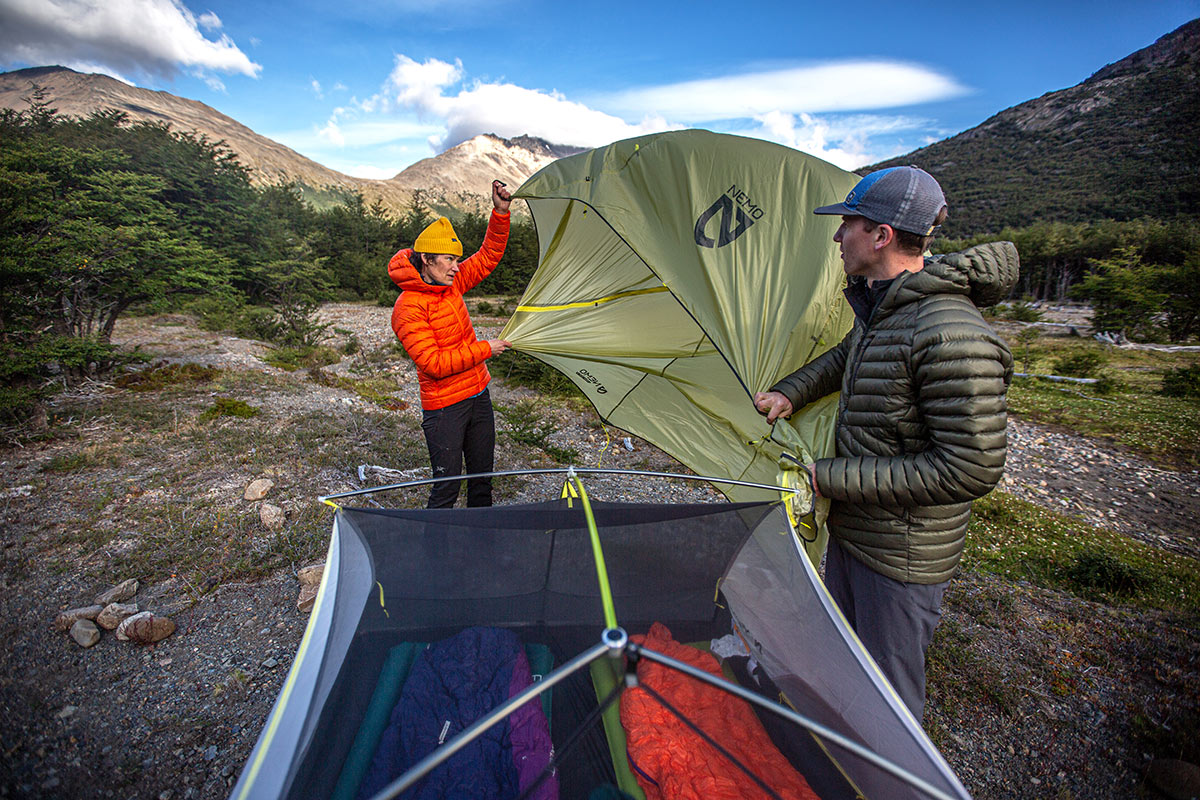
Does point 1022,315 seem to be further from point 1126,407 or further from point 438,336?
point 438,336

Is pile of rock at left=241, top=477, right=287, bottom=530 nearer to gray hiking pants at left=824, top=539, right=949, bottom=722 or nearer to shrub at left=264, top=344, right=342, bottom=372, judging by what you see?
gray hiking pants at left=824, top=539, right=949, bottom=722

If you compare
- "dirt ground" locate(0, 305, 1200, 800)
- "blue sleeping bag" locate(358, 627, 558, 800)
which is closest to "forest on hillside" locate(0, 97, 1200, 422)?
"dirt ground" locate(0, 305, 1200, 800)

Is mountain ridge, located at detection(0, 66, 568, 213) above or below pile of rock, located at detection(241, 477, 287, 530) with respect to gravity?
above

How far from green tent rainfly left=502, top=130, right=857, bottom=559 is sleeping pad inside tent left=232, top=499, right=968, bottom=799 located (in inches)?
15.2

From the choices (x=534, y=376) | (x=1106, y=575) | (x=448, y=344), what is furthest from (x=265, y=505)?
(x=1106, y=575)

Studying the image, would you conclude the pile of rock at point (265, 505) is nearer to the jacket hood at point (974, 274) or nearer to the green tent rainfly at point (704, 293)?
the green tent rainfly at point (704, 293)

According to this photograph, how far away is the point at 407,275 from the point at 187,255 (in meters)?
7.71

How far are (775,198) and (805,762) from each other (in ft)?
8.09

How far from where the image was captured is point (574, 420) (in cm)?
778

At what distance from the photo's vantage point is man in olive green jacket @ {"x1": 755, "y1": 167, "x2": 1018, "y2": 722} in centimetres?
149

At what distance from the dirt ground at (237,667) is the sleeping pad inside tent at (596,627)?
126 cm

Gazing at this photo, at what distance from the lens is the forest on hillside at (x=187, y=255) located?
242 inches

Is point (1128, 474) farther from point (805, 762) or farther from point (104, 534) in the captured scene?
point (104, 534)

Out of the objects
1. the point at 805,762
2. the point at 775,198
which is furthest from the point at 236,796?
the point at 775,198
